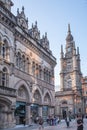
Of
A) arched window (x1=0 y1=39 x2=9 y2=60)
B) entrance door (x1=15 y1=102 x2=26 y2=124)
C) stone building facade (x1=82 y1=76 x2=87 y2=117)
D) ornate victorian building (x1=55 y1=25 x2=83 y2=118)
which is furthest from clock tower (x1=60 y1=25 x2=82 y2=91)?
arched window (x1=0 y1=39 x2=9 y2=60)

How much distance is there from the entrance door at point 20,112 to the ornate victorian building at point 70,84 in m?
35.9

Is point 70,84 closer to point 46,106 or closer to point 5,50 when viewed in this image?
point 46,106

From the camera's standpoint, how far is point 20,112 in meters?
33.3

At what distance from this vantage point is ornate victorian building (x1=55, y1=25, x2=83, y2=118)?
70.8 metres

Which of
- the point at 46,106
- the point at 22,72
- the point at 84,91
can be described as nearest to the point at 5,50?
the point at 22,72

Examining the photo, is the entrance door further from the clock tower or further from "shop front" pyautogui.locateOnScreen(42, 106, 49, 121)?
the clock tower

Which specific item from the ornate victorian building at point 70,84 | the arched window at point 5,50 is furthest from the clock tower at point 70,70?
the arched window at point 5,50

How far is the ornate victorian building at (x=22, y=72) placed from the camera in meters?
28.7

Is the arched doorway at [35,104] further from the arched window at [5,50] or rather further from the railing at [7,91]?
the arched window at [5,50]

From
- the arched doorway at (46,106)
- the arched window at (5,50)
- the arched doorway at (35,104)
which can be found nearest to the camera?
the arched window at (5,50)

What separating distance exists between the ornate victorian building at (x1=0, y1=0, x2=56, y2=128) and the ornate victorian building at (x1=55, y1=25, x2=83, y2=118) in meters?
25.3

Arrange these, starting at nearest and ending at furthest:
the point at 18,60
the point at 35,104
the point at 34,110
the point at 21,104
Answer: the point at 18,60
the point at 21,104
the point at 35,104
the point at 34,110

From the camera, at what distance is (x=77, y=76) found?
75938 millimetres

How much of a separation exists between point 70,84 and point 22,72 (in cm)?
4491
